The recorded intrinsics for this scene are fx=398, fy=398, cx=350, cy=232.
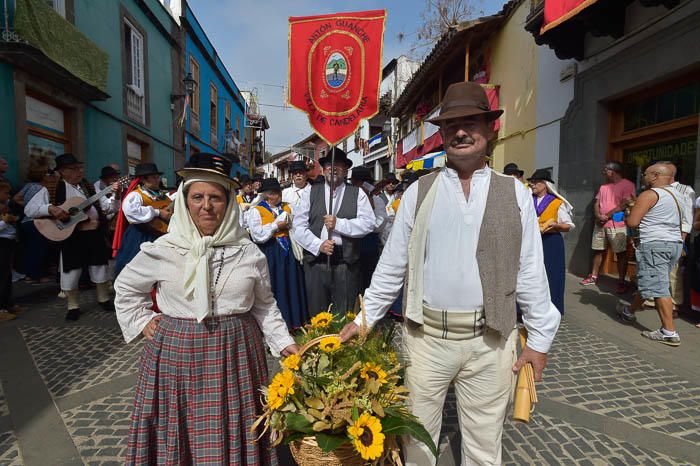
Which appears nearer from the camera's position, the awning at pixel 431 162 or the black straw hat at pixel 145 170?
the black straw hat at pixel 145 170

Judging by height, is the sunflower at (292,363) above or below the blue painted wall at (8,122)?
below

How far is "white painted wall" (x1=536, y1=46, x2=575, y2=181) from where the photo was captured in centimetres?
823

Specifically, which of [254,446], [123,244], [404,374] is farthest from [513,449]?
[123,244]

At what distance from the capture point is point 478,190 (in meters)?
1.88

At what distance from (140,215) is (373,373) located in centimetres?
421

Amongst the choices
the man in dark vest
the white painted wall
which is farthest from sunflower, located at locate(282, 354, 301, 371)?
the white painted wall

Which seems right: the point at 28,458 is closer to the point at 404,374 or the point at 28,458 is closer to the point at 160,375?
the point at 160,375

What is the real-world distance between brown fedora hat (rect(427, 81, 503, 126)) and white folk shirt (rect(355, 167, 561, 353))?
262 mm

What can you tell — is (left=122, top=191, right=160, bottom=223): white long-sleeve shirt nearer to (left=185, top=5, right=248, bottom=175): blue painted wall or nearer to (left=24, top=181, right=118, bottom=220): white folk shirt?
(left=24, top=181, right=118, bottom=220): white folk shirt

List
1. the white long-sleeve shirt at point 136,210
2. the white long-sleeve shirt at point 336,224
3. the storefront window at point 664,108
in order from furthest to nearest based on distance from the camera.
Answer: the storefront window at point 664,108 < the white long-sleeve shirt at point 136,210 < the white long-sleeve shirt at point 336,224

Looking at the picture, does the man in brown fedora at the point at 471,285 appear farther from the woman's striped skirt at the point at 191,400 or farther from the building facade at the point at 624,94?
the building facade at the point at 624,94

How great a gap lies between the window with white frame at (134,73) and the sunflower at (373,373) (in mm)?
12129

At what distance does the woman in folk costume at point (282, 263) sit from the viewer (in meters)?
4.73

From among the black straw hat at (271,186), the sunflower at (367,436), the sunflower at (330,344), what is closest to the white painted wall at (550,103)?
the black straw hat at (271,186)
